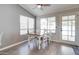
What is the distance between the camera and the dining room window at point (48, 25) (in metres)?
2.69

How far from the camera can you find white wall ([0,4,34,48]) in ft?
8.46

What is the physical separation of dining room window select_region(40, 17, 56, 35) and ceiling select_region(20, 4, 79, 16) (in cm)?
20

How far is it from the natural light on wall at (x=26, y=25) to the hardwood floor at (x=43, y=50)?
0.35 meters

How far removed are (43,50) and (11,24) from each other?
112 cm

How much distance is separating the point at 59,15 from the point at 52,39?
674 mm

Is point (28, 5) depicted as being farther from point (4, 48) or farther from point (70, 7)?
point (4, 48)

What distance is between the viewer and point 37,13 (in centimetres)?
268

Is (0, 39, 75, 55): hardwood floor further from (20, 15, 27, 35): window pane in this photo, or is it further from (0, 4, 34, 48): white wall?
(20, 15, 27, 35): window pane

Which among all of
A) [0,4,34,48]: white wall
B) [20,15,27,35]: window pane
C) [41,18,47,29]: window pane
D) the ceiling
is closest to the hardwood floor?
[0,4,34,48]: white wall

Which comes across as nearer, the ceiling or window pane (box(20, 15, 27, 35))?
the ceiling

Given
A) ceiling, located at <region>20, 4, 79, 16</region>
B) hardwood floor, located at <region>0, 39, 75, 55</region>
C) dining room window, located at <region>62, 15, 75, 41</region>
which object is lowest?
hardwood floor, located at <region>0, 39, 75, 55</region>

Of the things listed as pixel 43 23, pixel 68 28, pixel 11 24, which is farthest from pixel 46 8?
pixel 11 24
